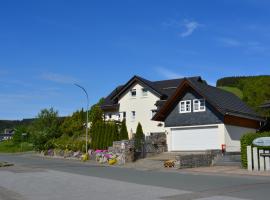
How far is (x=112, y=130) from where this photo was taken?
41375mm

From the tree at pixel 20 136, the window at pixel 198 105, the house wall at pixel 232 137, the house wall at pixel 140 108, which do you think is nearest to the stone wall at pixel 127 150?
the window at pixel 198 105

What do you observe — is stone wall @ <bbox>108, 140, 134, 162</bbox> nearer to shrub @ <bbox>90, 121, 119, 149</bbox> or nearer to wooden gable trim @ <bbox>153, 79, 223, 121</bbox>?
shrub @ <bbox>90, 121, 119, 149</bbox>

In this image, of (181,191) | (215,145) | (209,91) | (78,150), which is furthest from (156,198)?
(78,150)

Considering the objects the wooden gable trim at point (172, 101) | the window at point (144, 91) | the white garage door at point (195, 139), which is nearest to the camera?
the white garage door at point (195, 139)

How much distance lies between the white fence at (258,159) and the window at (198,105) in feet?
44.7

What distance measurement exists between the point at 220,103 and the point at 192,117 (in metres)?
3.21

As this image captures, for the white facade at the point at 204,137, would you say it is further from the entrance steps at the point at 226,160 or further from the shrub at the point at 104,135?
the entrance steps at the point at 226,160

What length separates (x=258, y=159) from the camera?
79.3 ft

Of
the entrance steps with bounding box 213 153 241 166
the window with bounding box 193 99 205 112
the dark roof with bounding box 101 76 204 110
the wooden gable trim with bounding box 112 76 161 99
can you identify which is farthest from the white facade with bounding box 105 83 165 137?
the entrance steps with bounding box 213 153 241 166

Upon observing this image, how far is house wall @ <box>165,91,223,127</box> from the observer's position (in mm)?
36844

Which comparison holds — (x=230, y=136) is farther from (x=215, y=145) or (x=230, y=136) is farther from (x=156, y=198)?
(x=156, y=198)

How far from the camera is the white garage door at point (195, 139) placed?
36.8 meters

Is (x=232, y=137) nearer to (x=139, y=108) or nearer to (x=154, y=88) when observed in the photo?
(x=154, y=88)

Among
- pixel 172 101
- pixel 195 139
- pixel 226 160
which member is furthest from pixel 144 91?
pixel 226 160
